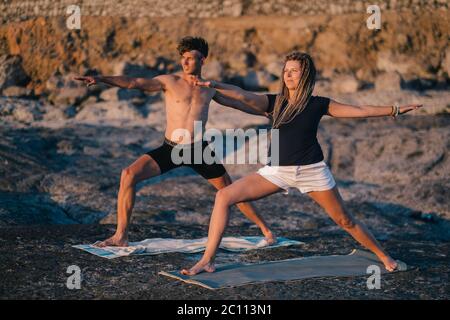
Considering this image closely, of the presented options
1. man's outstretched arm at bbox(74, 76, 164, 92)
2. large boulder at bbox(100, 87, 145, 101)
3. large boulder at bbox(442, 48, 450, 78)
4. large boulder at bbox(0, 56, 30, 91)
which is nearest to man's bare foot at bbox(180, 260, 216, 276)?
man's outstretched arm at bbox(74, 76, 164, 92)

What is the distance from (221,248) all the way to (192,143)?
3.58 feet

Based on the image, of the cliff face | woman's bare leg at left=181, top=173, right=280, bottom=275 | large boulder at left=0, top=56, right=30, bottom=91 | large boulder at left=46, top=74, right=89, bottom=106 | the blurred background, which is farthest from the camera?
large boulder at left=0, top=56, right=30, bottom=91

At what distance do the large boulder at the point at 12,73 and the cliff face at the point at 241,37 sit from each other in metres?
0.14

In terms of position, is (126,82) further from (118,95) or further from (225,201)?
(118,95)

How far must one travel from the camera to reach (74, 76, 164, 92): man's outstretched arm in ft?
22.0

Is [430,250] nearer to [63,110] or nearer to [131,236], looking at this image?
[131,236]

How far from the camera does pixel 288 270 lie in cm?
675

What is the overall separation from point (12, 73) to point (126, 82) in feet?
38.3

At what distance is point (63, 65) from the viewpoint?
60.1ft

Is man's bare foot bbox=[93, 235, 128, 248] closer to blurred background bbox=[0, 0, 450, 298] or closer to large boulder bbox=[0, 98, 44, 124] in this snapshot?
blurred background bbox=[0, 0, 450, 298]

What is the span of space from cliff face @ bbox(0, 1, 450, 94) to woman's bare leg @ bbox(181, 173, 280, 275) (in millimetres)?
10802

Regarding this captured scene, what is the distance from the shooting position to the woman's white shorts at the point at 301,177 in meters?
6.35

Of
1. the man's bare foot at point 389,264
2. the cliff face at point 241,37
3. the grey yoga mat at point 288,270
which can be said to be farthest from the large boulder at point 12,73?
the man's bare foot at point 389,264
